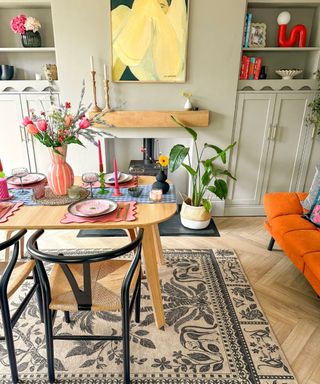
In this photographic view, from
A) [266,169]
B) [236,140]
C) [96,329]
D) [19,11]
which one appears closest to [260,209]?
[266,169]

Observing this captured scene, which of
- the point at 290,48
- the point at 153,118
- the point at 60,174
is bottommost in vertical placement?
the point at 60,174

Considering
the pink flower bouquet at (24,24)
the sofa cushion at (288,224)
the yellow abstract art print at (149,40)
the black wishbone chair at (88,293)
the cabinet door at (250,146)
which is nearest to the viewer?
the black wishbone chair at (88,293)

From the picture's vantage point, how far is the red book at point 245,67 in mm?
2946

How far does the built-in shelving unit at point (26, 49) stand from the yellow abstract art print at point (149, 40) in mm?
701

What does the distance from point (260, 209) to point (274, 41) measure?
71.5 inches

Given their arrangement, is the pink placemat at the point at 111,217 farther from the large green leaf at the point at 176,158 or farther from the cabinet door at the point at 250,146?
the cabinet door at the point at 250,146

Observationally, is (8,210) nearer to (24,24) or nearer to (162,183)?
(162,183)

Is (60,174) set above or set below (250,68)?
below

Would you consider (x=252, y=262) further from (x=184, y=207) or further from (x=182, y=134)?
(x=182, y=134)

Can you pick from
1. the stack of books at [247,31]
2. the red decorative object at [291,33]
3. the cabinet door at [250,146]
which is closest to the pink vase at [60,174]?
the cabinet door at [250,146]

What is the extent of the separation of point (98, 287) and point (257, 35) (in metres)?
2.80

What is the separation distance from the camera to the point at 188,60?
9.41 ft

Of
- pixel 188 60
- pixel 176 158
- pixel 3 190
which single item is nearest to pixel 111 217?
pixel 3 190

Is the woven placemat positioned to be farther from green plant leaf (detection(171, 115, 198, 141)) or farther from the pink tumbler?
green plant leaf (detection(171, 115, 198, 141))
